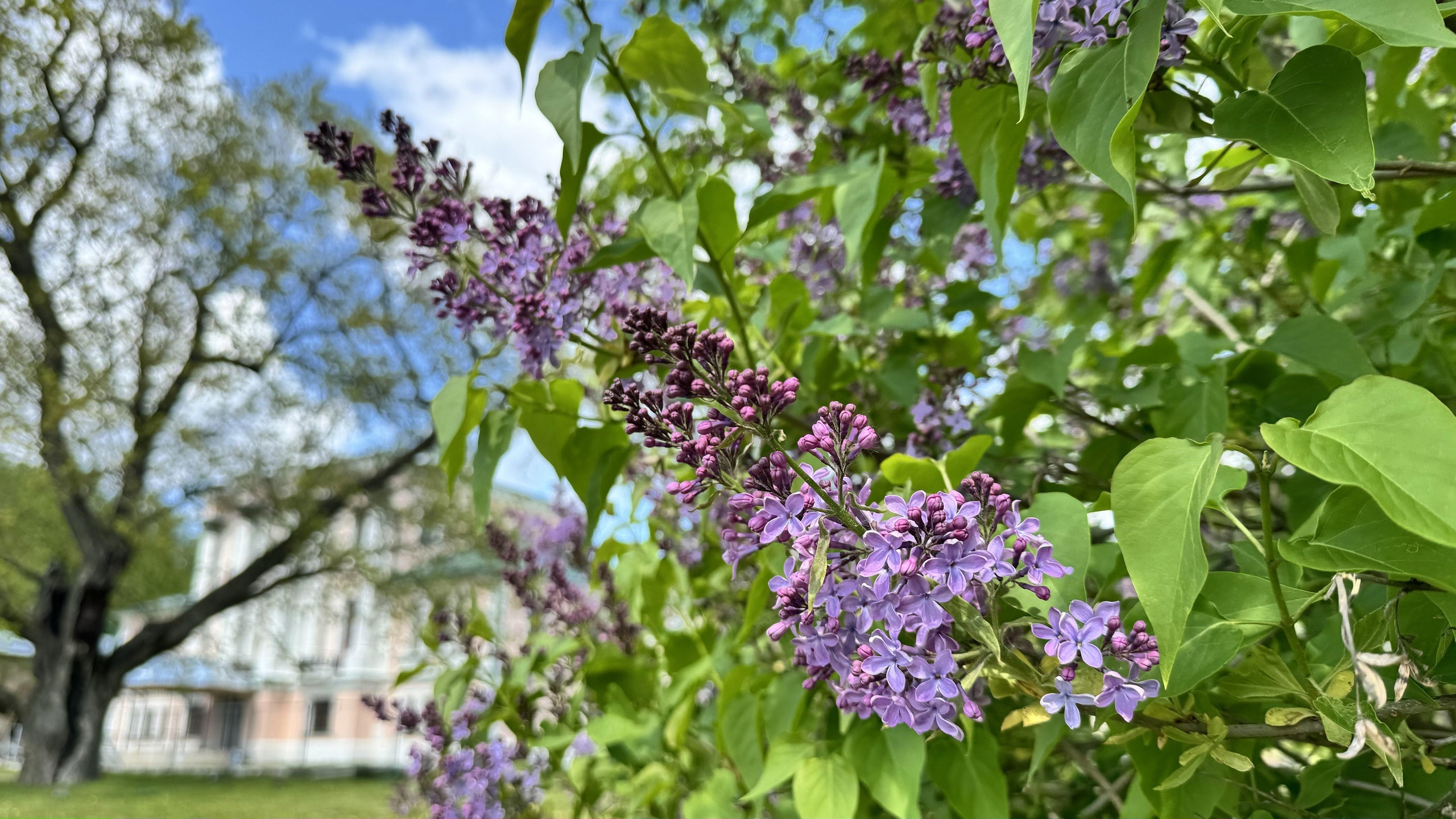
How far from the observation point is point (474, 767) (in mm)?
2076

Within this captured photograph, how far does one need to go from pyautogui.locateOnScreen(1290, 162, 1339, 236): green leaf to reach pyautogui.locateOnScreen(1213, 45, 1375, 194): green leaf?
0.41ft

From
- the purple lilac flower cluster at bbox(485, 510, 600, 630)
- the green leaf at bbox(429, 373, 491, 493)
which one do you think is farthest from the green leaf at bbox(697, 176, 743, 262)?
the purple lilac flower cluster at bbox(485, 510, 600, 630)

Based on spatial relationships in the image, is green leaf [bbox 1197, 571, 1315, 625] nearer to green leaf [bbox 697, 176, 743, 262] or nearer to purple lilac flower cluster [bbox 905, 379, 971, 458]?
purple lilac flower cluster [bbox 905, 379, 971, 458]

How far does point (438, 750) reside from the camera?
7.07 ft

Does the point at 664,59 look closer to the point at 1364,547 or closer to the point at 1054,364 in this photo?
the point at 1054,364

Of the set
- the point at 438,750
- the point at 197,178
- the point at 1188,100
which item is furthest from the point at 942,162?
the point at 197,178

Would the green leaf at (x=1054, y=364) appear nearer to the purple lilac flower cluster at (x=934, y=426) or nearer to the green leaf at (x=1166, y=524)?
the purple lilac flower cluster at (x=934, y=426)

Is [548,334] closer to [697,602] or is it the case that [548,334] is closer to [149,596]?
[697,602]

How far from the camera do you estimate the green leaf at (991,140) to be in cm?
101

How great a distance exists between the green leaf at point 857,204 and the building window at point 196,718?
39744 millimetres

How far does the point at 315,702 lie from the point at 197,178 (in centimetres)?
2275

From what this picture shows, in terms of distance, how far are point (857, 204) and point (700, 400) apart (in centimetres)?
49

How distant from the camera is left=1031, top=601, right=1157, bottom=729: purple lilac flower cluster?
718 mm

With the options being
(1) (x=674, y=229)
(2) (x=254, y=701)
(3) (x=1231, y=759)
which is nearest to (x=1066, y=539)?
(3) (x=1231, y=759)
